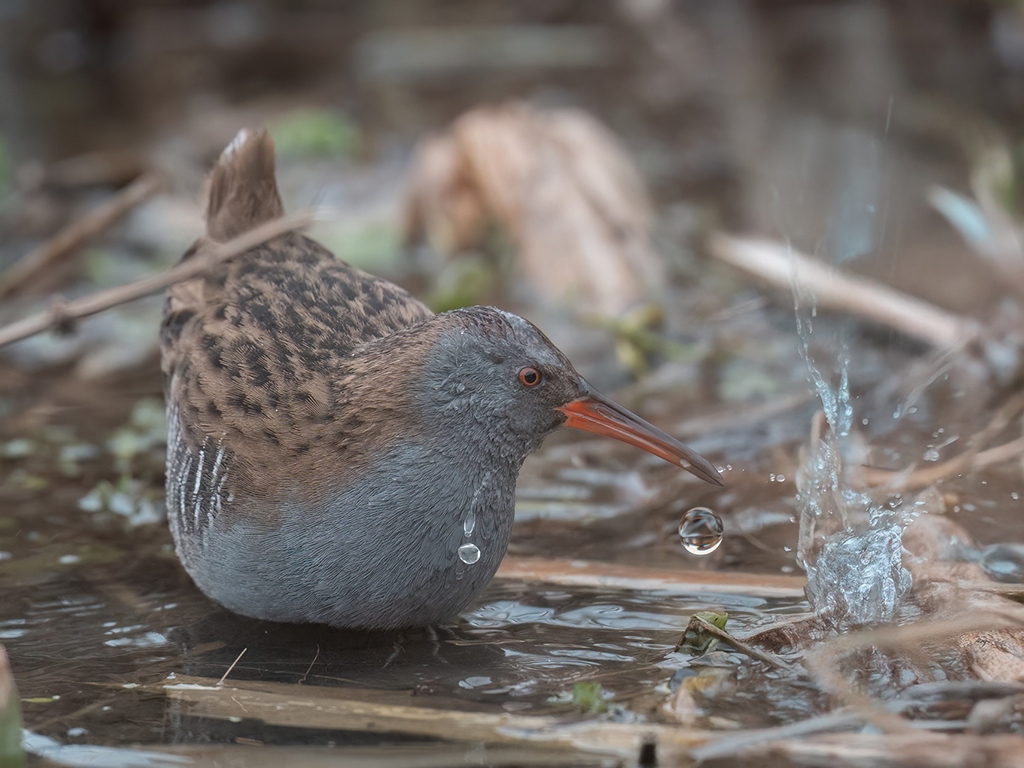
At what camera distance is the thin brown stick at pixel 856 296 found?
528 centimetres

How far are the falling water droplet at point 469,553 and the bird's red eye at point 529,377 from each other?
0.46 m

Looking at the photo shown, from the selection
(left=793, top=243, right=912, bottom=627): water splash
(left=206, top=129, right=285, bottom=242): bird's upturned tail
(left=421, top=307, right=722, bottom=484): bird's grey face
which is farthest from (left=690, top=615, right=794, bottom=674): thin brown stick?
(left=206, top=129, right=285, bottom=242): bird's upturned tail

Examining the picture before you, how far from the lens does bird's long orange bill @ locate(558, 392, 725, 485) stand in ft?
11.9

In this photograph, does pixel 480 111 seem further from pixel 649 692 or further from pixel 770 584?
pixel 649 692

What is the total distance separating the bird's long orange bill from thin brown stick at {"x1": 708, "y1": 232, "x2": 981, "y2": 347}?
5.11ft

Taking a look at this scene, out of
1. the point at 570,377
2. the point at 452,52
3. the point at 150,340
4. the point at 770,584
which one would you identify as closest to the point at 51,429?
the point at 150,340

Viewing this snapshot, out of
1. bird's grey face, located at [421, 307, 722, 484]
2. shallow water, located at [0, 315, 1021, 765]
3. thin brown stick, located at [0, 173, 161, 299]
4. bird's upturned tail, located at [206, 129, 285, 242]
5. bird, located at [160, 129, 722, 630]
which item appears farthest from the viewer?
thin brown stick, located at [0, 173, 161, 299]

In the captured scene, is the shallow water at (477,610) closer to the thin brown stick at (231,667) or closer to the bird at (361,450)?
the thin brown stick at (231,667)

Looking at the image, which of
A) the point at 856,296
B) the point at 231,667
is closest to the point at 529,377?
the point at 231,667

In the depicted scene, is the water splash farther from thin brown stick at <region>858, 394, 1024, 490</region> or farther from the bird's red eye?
the bird's red eye

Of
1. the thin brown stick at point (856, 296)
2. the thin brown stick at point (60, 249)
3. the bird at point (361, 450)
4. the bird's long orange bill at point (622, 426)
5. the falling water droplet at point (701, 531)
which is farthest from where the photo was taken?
the thin brown stick at point (60, 249)

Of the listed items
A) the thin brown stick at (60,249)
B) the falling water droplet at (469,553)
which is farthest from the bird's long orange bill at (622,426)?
the thin brown stick at (60,249)

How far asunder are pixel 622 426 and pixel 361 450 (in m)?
0.74

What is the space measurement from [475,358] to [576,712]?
1.01m
